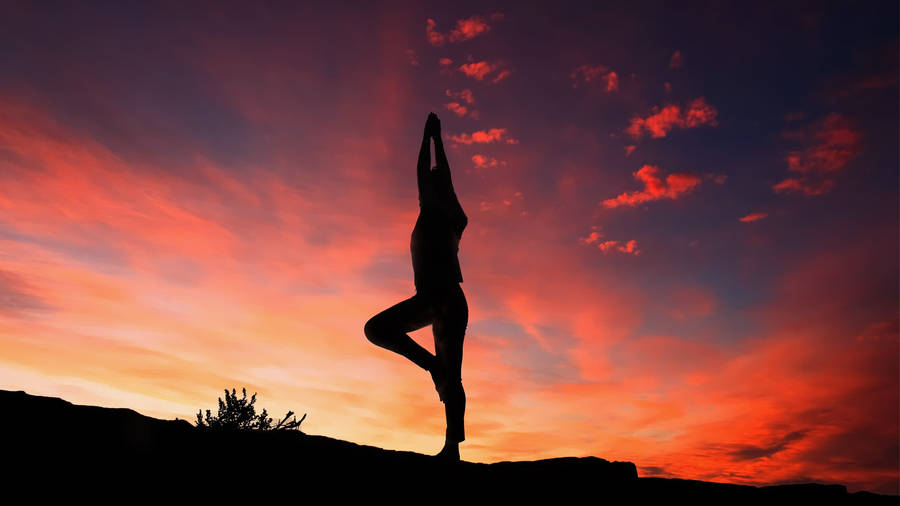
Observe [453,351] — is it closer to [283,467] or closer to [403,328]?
[403,328]

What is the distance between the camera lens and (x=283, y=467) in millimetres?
3479

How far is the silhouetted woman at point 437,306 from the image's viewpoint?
16.5 ft

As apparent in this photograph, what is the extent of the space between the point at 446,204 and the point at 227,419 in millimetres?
26671

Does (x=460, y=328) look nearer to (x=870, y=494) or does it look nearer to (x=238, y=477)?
(x=238, y=477)

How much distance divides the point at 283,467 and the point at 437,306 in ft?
7.24

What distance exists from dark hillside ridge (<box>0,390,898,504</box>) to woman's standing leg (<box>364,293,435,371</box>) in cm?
106

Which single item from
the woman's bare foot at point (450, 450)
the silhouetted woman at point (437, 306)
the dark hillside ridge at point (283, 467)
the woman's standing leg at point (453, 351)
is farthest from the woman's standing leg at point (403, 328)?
the dark hillside ridge at point (283, 467)

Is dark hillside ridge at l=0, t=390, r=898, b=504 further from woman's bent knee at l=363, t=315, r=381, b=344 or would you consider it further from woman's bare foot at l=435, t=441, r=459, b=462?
woman's bent knee at l=363, t=315, r=381, b=344

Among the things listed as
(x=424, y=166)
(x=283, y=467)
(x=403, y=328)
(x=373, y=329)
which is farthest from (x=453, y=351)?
(x=283, y=467)

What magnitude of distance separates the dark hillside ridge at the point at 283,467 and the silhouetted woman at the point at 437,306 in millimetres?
957

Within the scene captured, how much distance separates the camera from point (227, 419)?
28172 mm

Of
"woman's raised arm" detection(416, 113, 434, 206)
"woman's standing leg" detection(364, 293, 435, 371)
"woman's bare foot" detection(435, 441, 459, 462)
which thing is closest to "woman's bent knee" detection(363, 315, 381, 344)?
"woman's standing leg" detection(364, 293, 435, 371)

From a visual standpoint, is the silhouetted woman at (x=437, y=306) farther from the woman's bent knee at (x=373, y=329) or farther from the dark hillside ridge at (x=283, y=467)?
the dark hillside ridge at (x=283, y=467)

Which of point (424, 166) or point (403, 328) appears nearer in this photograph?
point (403, 328)
